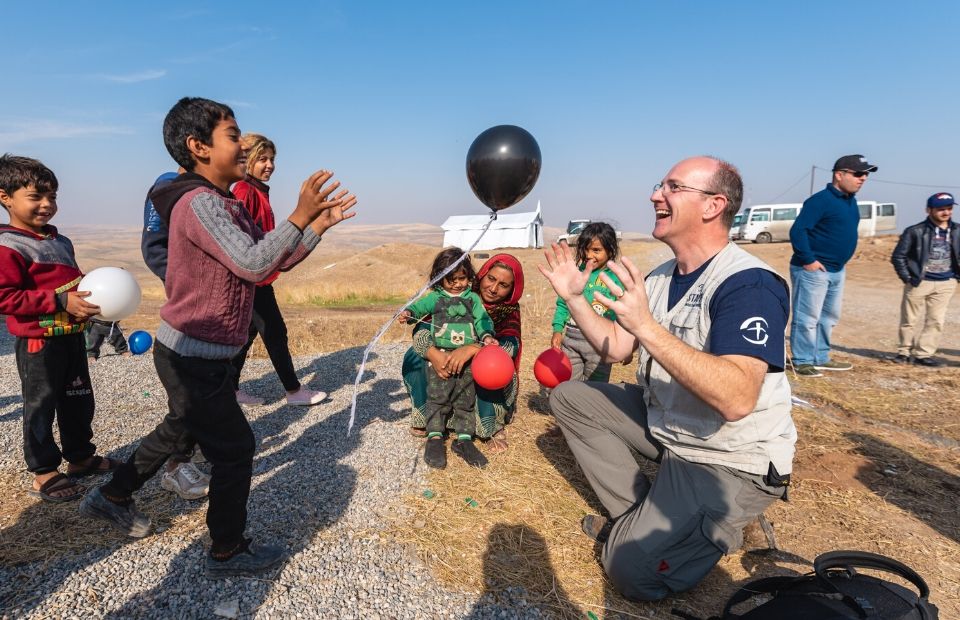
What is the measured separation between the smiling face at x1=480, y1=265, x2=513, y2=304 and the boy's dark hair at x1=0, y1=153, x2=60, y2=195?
10.8ft

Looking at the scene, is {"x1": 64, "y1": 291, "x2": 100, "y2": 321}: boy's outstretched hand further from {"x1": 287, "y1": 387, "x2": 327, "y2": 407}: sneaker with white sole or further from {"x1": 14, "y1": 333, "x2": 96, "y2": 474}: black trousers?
{"x1": 287, "y1": 387, "x2": 327, "y2": 407}: sneaker with white sole

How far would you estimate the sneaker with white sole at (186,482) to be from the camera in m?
3.49

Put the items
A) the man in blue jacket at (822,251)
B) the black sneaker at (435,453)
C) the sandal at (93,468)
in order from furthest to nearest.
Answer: the man in blue jacket at (822,251) < the black sneaker at (435,453) < the sandal at (93,468)

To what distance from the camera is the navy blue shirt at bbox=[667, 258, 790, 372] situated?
255 cm

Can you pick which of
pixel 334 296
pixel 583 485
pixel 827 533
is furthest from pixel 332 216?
pixel 334 296

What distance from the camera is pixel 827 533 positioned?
133 inches

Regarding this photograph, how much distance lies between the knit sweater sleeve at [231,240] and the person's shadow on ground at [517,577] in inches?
78.2

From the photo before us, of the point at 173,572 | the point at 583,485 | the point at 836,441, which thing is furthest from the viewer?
the point at 836,441

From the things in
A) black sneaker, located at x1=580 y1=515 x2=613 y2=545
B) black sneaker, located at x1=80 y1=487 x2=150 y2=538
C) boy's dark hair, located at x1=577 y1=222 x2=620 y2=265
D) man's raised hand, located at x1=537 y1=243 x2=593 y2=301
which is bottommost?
black sneaker, located at x1=580 y1=515 x2=613 y2=545

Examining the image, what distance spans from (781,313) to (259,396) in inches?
212

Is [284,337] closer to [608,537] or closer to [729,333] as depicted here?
[608,537]

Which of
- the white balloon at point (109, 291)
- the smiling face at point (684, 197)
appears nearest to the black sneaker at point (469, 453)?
the smiling face at point (684, 197)

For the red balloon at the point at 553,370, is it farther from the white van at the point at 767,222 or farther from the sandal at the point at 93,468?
the white van at the point at 767,222

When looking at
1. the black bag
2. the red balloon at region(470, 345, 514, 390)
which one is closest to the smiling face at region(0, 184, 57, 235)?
the red balloon at region(470, 345, 514, 390)
